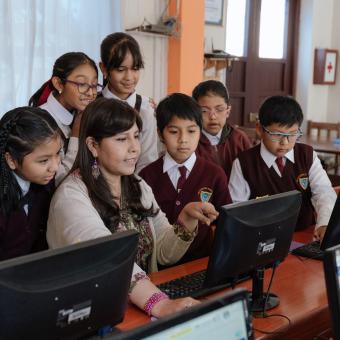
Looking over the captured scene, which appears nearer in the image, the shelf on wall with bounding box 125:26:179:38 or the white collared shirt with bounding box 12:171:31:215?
the white collared shirt with bounding box 12:171:31:215

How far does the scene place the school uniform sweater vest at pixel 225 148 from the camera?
245cm

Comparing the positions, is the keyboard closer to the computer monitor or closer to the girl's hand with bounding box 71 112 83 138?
the computer monitor

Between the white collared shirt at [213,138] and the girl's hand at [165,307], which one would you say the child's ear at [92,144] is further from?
the white collared shirt at [213,138]

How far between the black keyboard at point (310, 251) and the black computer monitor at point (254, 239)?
1.44 ft

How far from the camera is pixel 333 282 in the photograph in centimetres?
93

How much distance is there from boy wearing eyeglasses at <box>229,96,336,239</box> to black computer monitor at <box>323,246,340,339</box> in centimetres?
125

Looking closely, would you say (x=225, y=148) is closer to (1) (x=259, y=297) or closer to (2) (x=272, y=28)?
(1) (x=259, y=297)

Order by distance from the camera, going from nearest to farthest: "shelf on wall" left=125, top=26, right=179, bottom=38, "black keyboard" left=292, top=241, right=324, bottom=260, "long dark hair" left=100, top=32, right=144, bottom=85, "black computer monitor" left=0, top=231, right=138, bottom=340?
"black computer monitor" left=0, top=231, right=138, bottom=340 < "black keyboard" left=292, top=241, right=324, bottom=260 < "long dark hair" left=100, top=32, right=144, bottom=85 < "shelf on wall" left=125, top=26, right=179, bottom=38

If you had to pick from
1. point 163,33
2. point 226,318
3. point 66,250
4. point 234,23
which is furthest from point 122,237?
point 234,23

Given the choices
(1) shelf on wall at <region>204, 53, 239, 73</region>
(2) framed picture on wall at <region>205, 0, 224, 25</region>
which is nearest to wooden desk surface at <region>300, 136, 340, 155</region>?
(1) shelf on wall at <region>204, 53, 239, 73</region>

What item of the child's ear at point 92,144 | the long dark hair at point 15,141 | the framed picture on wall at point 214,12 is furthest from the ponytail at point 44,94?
the framed picture on wall at point 214,12

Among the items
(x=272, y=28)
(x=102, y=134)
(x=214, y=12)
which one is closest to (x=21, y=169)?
(x=102, y=134)

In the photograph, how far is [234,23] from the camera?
5.52m

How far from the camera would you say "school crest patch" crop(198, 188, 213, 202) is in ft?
6.73
